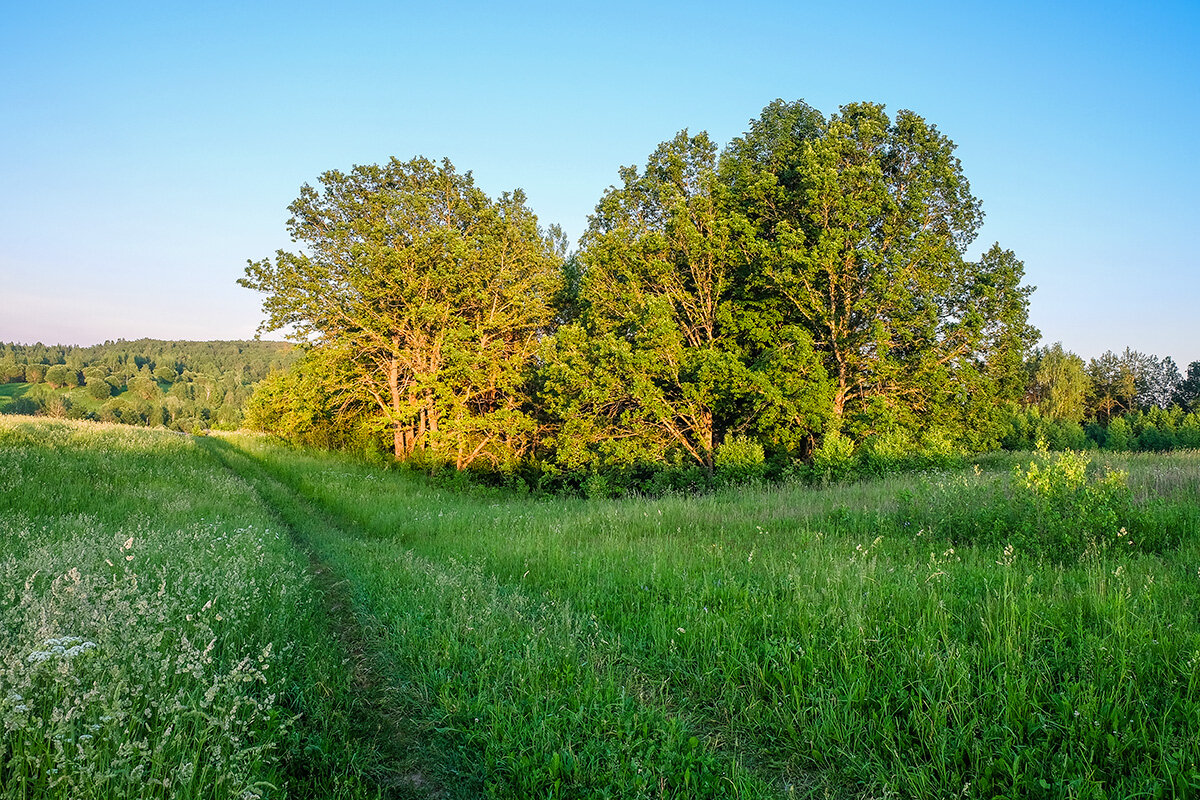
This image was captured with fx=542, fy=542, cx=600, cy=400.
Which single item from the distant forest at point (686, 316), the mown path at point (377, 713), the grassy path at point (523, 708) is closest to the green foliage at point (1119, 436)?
the distant forest at point (686, 316)

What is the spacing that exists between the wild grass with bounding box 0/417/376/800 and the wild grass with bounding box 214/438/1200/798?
84cm

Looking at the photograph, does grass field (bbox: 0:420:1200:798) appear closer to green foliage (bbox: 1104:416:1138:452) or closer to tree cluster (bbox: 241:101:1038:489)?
tree cluster (bbox: 241:101:1038:489)

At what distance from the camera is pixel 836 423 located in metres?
19.3

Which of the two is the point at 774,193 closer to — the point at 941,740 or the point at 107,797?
the point at 941,740

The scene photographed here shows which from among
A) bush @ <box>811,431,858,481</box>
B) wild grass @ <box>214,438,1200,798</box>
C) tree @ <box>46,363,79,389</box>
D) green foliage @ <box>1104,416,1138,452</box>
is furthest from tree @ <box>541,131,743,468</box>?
tree @ <box>46,363,79,389</box>

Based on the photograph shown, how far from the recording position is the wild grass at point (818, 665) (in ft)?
10.4

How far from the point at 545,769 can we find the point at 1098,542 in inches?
272

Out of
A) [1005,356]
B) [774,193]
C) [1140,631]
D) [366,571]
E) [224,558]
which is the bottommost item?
[366,571]

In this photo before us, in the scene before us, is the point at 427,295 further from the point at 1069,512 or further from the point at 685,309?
the point at 1069,512

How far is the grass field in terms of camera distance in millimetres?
3016

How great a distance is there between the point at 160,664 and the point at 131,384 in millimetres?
124387

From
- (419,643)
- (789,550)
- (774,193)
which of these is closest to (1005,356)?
(774,193)

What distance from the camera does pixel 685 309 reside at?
23.0 meters

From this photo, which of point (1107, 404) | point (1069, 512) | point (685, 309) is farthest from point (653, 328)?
point (1107, 404)
